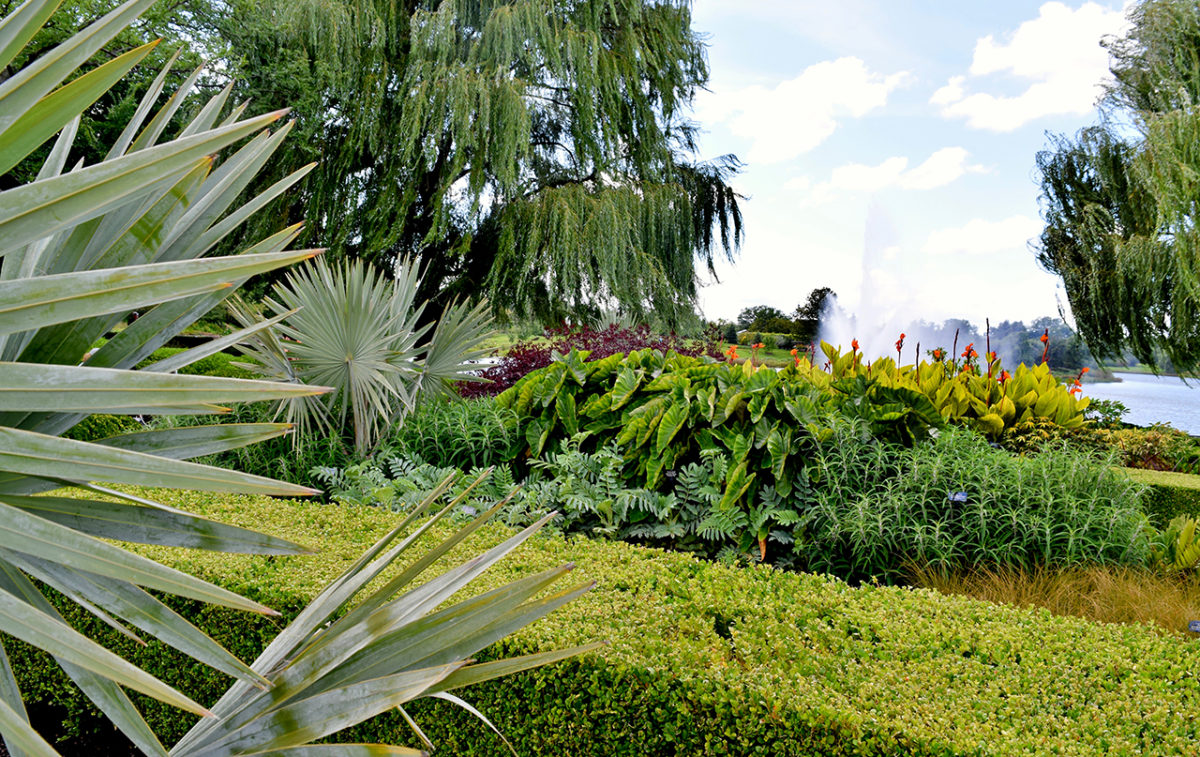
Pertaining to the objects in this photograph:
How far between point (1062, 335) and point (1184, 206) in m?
5.77

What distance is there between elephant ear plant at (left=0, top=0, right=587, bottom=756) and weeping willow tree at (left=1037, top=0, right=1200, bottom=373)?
12868 millimetres

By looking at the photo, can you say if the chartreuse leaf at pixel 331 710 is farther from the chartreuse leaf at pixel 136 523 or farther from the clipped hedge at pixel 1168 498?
the clipped hedge at pixel 1168 498

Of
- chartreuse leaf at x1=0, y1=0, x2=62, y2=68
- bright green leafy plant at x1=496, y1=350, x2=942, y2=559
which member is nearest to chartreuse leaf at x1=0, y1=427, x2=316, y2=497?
chartreuse leaf at x1=0, y1=0, x2=62, y2=68

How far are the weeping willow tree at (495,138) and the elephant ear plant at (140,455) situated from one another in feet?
33.8

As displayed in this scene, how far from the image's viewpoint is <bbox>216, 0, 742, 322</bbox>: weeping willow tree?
1164 centimetres

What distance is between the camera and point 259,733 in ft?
3.77

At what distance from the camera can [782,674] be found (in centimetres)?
209

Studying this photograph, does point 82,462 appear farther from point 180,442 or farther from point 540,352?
point 540,352

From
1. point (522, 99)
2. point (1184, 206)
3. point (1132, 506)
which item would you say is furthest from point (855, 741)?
point (1184, 206)

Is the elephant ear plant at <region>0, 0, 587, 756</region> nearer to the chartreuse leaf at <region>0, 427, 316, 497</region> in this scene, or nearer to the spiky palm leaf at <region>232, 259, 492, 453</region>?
the chartreuse leaf at <region>0, 427, 316, 497</region>

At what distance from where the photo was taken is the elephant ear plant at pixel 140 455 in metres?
0.91

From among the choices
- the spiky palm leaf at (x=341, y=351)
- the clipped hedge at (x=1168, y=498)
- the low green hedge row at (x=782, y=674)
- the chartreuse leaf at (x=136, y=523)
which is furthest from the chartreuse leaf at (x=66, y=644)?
the clipped hedge at (x=1168, y=498)

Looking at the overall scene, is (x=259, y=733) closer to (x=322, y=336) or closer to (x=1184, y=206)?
(x=322, y=336)

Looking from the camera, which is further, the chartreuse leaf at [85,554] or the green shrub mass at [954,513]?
the green shrub mass at [954,513]
